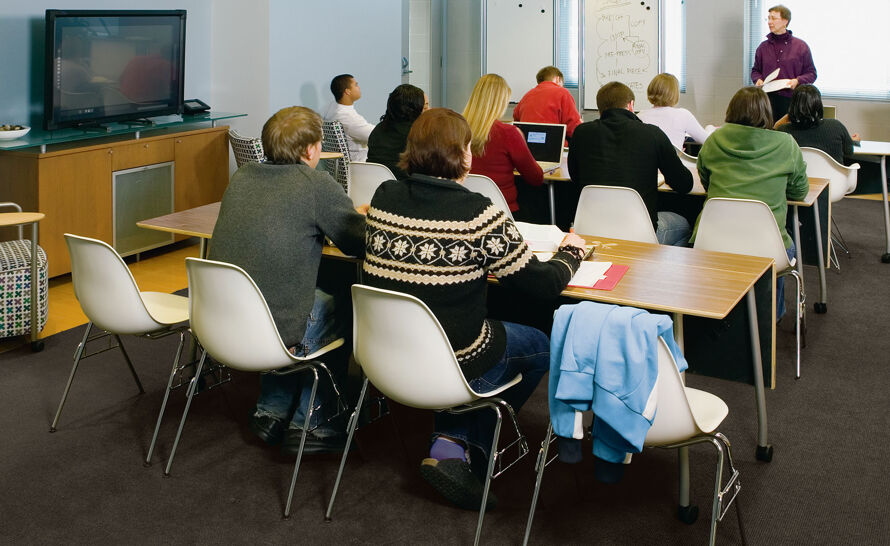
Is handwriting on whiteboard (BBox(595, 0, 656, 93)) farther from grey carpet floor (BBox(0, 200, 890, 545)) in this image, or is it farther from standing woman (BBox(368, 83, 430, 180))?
grey carpet floor (BBox(0, 200, 890, 545))

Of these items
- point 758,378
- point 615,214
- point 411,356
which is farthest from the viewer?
point 615,214

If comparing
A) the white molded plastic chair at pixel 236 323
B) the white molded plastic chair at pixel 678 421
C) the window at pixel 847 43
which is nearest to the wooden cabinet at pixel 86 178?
the white molded plastic chair at pixel 236 323

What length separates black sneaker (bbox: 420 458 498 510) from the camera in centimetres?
284

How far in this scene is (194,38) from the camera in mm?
6750

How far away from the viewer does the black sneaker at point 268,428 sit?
130 inches

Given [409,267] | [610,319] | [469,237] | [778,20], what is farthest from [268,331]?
[778,20]

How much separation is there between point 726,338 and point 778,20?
5.66 meters

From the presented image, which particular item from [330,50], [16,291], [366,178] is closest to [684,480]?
[366,178]

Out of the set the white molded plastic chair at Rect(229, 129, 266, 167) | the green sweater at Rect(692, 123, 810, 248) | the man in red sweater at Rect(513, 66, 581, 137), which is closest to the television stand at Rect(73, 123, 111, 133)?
the white molded plastic chair at Rect(229, 129, 266, 167)

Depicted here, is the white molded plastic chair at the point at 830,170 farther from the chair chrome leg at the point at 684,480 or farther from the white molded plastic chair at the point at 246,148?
the white molded plastic chair at the point at 246,148

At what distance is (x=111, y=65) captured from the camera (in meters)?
5.71

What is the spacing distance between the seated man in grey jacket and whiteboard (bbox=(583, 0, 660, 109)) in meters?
6.64

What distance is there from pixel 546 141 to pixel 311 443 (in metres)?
2.89

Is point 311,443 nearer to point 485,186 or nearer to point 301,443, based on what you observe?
point 301,443
